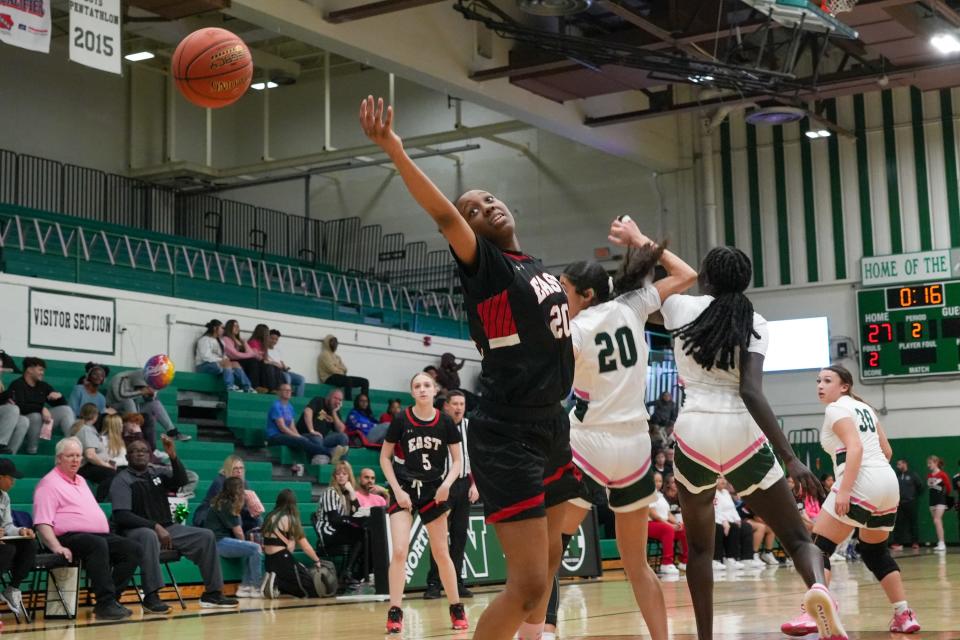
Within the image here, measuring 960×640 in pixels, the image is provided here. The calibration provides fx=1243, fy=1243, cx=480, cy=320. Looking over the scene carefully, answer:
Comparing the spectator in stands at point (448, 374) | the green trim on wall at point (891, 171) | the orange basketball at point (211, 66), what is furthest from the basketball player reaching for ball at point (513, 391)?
the green trim on wall at point (891, 171)

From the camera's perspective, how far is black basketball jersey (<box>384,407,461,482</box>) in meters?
9.03

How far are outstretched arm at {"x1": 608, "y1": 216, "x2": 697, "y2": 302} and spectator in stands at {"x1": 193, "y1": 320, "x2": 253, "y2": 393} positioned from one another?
13320 mm

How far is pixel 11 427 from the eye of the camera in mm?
13555

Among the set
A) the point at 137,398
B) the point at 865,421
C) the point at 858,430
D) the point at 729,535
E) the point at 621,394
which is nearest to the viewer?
the point at 621,394

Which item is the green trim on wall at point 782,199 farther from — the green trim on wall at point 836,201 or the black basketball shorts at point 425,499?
the black basketball shorts at point 425,499

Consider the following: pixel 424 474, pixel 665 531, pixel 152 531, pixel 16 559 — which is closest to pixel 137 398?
pixel 152 531

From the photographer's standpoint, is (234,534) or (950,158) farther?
(950,158)

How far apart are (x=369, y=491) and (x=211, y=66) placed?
6835 mm

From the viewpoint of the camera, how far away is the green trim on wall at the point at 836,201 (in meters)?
25.6

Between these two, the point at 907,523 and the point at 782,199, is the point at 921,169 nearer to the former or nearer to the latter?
the point at 782,199

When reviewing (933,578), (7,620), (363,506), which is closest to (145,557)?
(7,620)

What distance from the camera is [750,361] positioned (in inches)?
226

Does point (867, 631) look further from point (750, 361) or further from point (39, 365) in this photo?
point (39, 365)

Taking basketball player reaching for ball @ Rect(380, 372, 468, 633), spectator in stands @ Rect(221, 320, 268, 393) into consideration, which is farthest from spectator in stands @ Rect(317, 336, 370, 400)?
basketball player reaching for ball @ Rect(380, 372, 468, 633)
